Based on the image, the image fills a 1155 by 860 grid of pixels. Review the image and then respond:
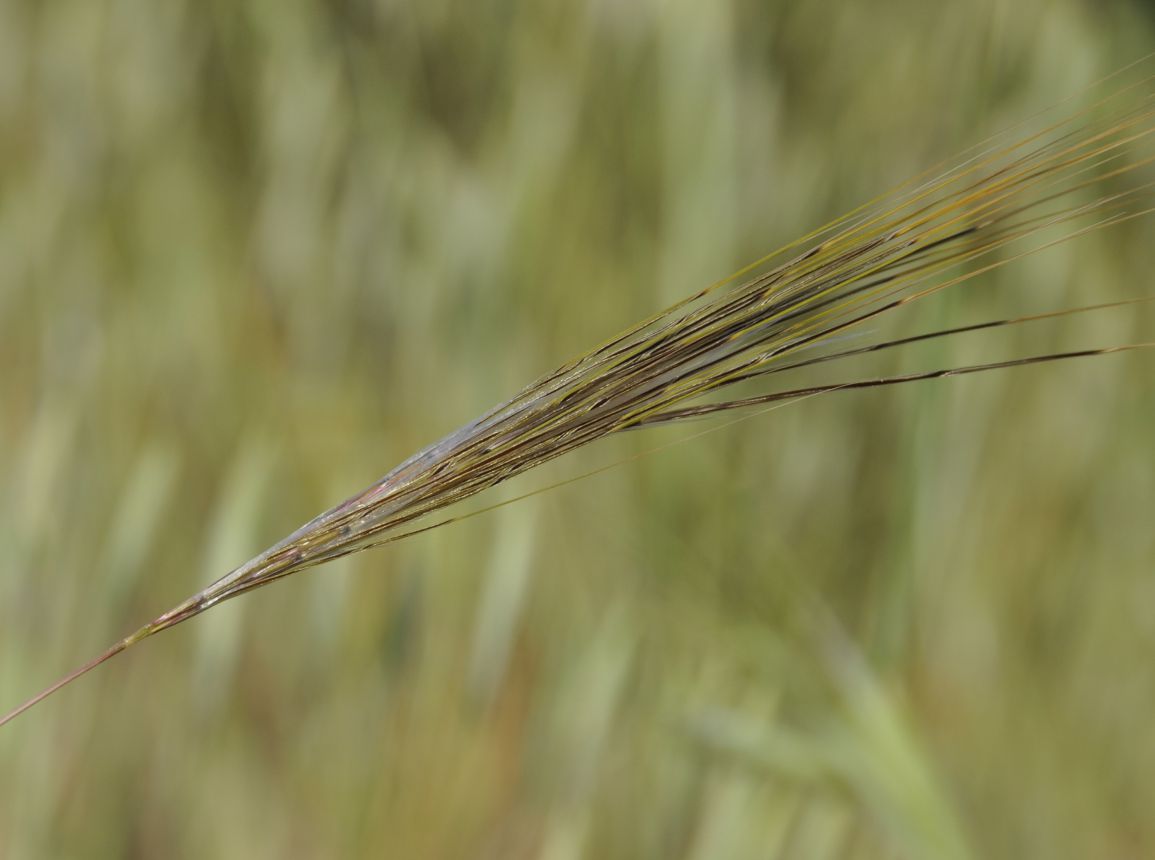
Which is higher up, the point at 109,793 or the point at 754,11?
the point at 754,11

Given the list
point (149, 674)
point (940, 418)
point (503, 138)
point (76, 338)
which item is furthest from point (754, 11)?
point (149, 674)

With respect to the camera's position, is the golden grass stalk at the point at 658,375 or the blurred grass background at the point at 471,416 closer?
the golden grass stalk at the point at 658,375

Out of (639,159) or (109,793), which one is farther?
(109,793)

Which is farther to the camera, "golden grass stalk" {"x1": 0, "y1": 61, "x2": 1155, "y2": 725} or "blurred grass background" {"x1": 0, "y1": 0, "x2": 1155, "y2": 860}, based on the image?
"blurred grass background" {"x1": 0, "y1": 0, "x2": 1155, "y2": 860}

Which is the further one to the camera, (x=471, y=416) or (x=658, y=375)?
(x=471, y=416)

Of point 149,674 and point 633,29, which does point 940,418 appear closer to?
point 633,29

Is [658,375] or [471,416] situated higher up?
[471,416]

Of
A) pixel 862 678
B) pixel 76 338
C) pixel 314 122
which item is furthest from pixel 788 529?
pixel 76 338

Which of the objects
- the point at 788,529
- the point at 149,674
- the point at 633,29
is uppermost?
the point at 633,29
